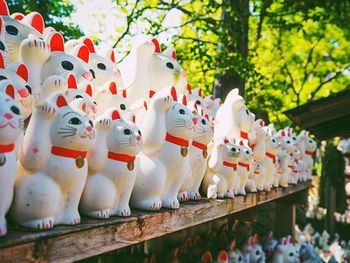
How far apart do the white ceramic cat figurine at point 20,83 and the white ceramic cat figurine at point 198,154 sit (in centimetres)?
123

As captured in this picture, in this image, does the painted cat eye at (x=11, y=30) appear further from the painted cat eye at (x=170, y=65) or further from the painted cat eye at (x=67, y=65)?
the painted cat eye at (x=170, y=65)

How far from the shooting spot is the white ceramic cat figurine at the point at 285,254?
6051 millimetres

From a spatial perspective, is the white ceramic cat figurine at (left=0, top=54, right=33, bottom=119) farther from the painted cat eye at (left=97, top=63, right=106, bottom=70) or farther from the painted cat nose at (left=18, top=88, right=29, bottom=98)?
the painted cat eye at (left=97, top=63, right=106, bottom=70)

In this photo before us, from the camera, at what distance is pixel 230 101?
416 cm

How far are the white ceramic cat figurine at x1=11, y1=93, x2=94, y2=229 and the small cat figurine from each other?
190 millimetres

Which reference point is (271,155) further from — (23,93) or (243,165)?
(23,93)

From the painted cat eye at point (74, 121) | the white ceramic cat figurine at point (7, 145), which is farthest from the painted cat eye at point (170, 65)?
the white ceramic cat figurine at point (7, 145)

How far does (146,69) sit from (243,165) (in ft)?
3.97

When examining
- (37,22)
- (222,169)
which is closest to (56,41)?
(37,22)

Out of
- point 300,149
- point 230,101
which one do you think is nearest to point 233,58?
point 300,149

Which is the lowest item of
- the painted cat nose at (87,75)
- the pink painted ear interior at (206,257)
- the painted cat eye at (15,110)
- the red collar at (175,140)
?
the pink painted ear interior at (206,257)

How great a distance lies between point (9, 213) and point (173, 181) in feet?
3.72

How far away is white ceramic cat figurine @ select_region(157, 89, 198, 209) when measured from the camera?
2.66m

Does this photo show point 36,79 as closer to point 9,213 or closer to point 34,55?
point 34,55
